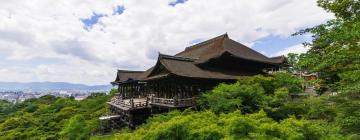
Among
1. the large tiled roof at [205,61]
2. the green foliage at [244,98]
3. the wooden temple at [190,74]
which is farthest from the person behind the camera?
the large tiled roof at [205,61]

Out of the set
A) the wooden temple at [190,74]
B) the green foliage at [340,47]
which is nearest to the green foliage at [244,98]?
the wooden temple at [190,74]

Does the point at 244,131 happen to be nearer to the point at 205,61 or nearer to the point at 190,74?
the point at 190,74

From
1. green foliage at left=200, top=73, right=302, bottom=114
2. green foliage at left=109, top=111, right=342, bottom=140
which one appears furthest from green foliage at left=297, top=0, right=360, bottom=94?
green foliage at left=200, top=73, right=302, bottom=114

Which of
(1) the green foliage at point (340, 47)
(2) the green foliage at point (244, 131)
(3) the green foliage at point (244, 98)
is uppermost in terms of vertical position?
(1) the green foliage at point (340, 47)

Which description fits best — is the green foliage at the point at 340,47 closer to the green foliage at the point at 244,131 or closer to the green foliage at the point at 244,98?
the green foliage at the point at 244,131

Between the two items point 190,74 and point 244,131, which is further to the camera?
point 190,74

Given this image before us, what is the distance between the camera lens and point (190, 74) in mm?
22594

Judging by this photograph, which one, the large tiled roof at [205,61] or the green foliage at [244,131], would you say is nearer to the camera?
the green foliage at [244,131]

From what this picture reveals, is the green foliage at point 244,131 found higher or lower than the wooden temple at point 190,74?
lower

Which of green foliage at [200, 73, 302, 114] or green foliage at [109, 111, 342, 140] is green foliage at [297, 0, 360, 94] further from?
green foliage at [200, 73, 302, 114]

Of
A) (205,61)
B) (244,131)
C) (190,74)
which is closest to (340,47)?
(244,131)

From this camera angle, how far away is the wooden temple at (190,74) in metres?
22.8

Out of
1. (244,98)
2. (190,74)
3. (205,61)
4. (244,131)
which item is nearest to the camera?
(244,131)

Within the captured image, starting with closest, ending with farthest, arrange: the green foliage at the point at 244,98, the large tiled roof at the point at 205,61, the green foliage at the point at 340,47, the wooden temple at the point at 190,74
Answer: the green foliage at the point at 340,47
the green foliage at the point at 244,98
the wooden temple at the point at 190,74
the large tiled roof at the point at 205,61
